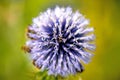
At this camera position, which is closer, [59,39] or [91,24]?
[59,39]

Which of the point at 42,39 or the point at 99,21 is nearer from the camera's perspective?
the point at 42,39

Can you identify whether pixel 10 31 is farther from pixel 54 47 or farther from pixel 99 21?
pixel 54 47

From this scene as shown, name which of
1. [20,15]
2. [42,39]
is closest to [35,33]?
[42,39]

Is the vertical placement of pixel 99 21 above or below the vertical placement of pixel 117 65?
above

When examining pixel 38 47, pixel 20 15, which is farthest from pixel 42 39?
pixel 20 15

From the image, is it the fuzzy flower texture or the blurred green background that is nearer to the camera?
→ the fuzzy flower texture
